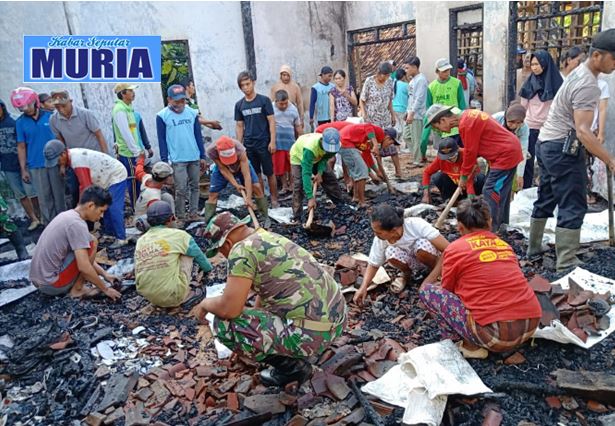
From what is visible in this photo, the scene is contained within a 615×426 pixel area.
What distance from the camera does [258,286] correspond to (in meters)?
3.03

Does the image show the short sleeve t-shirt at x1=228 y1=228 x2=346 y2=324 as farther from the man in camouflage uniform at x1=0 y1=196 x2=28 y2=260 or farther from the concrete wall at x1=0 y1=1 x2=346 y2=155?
the concrete wall at x1=0 y1=1 x2=346 y2=155

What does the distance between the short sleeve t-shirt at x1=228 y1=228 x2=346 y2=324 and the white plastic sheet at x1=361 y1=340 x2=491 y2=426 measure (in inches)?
21.7

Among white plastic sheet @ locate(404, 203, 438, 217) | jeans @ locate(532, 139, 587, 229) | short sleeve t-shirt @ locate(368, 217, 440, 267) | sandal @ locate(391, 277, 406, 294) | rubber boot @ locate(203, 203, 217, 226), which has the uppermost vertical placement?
jeans @ locate(532, 139, 587, 229)

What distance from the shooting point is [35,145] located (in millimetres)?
6719

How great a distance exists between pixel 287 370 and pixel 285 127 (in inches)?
212

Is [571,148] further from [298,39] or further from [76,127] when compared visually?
[298,39]

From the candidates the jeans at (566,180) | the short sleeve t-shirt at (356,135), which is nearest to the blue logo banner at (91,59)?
the short sleeve t-shirt at (356,135)

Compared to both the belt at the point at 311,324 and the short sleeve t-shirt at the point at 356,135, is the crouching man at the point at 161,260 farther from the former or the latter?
the short sleeve t-shirt at the point at 356,135

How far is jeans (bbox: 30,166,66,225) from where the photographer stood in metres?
6.26

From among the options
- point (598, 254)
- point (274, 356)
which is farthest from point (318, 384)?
point (598, 254)

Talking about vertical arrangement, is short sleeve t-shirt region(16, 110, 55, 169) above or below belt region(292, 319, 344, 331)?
above

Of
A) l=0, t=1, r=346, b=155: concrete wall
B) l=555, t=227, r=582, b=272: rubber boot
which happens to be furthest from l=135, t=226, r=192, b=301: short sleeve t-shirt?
l=0, t=1, r=346, b=155: concrete wall

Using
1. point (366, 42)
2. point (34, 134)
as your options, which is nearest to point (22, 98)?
point (34, 134)

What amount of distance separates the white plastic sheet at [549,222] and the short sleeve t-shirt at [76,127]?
221 inches
